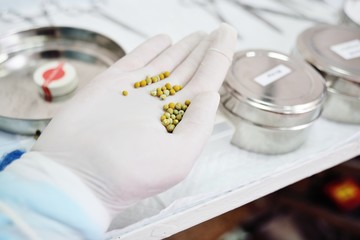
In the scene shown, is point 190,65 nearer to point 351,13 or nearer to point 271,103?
point 271,103

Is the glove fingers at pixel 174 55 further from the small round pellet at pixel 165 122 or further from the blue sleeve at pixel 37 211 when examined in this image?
the blue sleeve at pixel 37 211

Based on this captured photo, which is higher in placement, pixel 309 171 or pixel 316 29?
pixel 316 29

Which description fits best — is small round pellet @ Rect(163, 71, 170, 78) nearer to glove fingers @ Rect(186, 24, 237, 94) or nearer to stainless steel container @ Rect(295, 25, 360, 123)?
glove fingers @ Rect(186, 24, 237, 94)

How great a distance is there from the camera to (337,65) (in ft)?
2.20

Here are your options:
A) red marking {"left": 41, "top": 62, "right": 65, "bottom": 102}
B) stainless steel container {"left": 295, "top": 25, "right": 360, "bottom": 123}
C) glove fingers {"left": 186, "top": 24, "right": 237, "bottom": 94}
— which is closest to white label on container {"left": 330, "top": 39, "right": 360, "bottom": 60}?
stainless steel container {"left": 295, "top": 25, "right": 360, "bottom": 123}

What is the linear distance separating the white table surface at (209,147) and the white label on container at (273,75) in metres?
0.09

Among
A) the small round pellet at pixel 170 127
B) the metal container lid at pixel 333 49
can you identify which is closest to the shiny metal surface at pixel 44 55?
the small round pellet at pixel 170 127

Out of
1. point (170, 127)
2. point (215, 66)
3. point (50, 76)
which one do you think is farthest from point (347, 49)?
point (50, 76)

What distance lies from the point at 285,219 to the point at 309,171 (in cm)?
51

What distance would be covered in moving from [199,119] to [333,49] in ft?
1.24

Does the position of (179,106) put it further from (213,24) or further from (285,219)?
(285,219)

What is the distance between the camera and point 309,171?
2.08ft

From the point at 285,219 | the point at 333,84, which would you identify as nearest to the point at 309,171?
the point at 333,84

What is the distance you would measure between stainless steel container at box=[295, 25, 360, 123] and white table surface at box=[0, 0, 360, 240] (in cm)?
3
